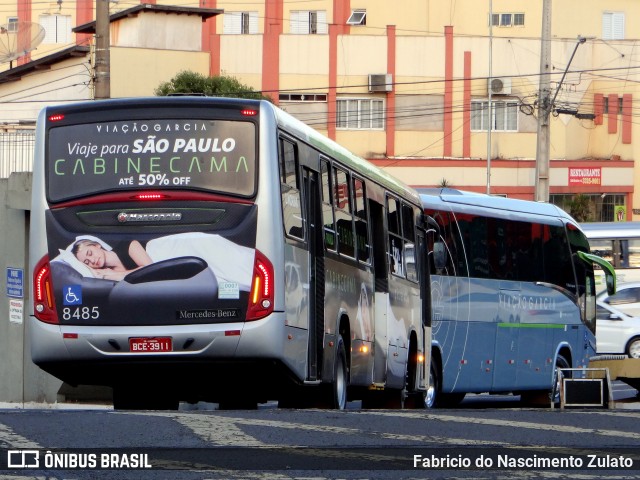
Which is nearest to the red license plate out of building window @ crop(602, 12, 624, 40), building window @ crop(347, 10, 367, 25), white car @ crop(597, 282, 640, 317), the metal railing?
the metal railing

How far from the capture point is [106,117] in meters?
13.8

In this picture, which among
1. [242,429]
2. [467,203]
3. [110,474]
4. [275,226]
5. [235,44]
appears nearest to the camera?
[110,474]

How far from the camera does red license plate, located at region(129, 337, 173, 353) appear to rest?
1351 cm

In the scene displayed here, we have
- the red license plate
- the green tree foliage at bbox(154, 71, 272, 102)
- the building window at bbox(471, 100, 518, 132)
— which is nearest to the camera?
the red license plate

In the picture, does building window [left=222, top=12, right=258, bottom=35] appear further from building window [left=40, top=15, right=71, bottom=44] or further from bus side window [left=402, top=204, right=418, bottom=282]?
bus side window [left=402, top=204, right=418, bottom=282]

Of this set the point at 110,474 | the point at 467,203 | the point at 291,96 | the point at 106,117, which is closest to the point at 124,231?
the point at 106,117

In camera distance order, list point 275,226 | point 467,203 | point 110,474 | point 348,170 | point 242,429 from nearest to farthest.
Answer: point 110,474 → point 242,429 → point 275,226 → point 348,170 → point 467,203

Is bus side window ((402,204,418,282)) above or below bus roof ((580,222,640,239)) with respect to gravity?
above

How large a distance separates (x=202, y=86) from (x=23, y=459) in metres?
50.2

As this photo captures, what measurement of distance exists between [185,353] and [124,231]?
1293 mm

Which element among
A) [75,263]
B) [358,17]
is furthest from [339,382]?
[358,17]

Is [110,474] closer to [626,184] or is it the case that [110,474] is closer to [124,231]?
[124,231]

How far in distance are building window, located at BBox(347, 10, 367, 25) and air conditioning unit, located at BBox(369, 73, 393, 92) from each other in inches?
308

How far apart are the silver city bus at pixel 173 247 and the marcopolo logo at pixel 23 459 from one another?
4.33 m
